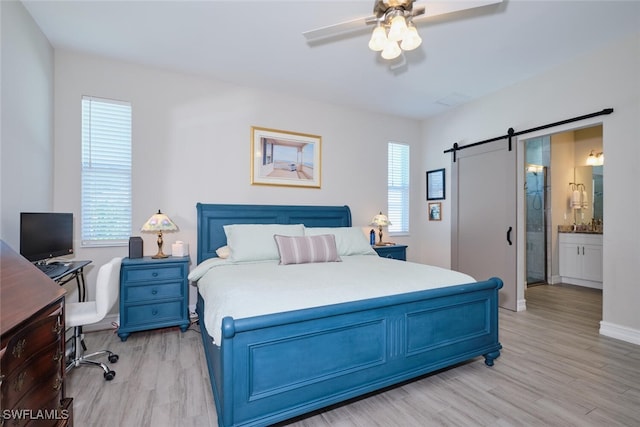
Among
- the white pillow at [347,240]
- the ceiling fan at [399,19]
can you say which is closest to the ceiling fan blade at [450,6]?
the ceiling fan at [399,19]

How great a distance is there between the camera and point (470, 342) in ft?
7.59

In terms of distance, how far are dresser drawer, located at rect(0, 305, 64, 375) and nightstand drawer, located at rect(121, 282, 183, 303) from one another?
1.64 m

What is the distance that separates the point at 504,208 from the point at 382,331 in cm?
288

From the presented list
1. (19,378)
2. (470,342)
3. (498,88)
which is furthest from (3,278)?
(498,88)

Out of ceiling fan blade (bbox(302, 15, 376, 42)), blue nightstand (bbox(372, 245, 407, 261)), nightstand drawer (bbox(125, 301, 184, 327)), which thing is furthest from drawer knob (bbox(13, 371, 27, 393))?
blue nightstand (bbox(372, 245, 407, 261))

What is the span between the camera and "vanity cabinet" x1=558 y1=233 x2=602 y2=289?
4.84 metres

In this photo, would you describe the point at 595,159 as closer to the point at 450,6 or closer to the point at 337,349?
the point at 450,6

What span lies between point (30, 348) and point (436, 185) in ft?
16.1

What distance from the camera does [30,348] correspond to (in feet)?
3.63

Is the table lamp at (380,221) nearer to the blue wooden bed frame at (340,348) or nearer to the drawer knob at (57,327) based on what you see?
the blue wooden bed frame at (340,348)

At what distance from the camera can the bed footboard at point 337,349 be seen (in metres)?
1.56

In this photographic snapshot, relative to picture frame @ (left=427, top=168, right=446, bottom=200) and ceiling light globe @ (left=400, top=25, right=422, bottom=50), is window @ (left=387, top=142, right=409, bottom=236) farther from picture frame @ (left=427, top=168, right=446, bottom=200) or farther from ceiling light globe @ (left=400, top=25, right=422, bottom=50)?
ceiling light globe @ (left=400, top=25, right=422, bottom=50)

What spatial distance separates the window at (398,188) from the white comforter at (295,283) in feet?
6.86

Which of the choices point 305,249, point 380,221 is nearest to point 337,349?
point 305,249
